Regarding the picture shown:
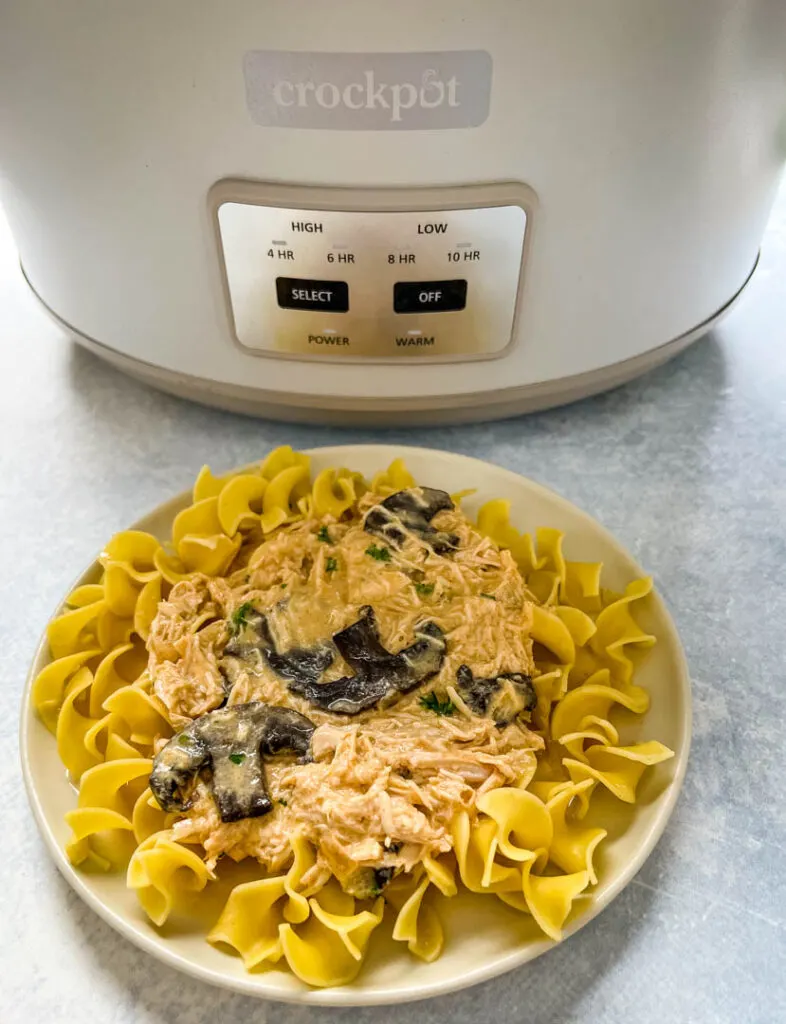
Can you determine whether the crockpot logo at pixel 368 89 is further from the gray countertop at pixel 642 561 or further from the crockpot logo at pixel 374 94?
the gray countertop at pixel 642 561

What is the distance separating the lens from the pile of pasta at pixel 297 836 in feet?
1.69

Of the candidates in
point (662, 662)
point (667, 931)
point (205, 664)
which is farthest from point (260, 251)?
point (667, 931)

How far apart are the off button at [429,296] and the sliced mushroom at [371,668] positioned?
25cm

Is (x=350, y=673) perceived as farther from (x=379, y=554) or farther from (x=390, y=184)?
(x=390, y=184)

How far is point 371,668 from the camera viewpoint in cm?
64

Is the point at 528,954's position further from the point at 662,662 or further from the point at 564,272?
the point at 564,272

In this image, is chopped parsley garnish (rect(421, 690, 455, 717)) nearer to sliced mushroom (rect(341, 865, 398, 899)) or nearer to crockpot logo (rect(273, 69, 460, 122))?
sliced mushroom (rect(341, 865, 398, 899))

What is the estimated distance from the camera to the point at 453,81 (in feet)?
1.87

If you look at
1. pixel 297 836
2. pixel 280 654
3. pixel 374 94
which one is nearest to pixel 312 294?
pixel 374 94

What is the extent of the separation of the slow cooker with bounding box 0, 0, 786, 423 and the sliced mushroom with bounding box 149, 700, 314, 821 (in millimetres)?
314

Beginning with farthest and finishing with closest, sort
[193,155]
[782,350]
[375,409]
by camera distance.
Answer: [782,350] < [375,409] < [193,155]

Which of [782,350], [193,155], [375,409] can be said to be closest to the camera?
[193,155]

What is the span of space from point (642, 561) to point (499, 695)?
0.25 m

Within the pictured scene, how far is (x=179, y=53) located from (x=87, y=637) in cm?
41
